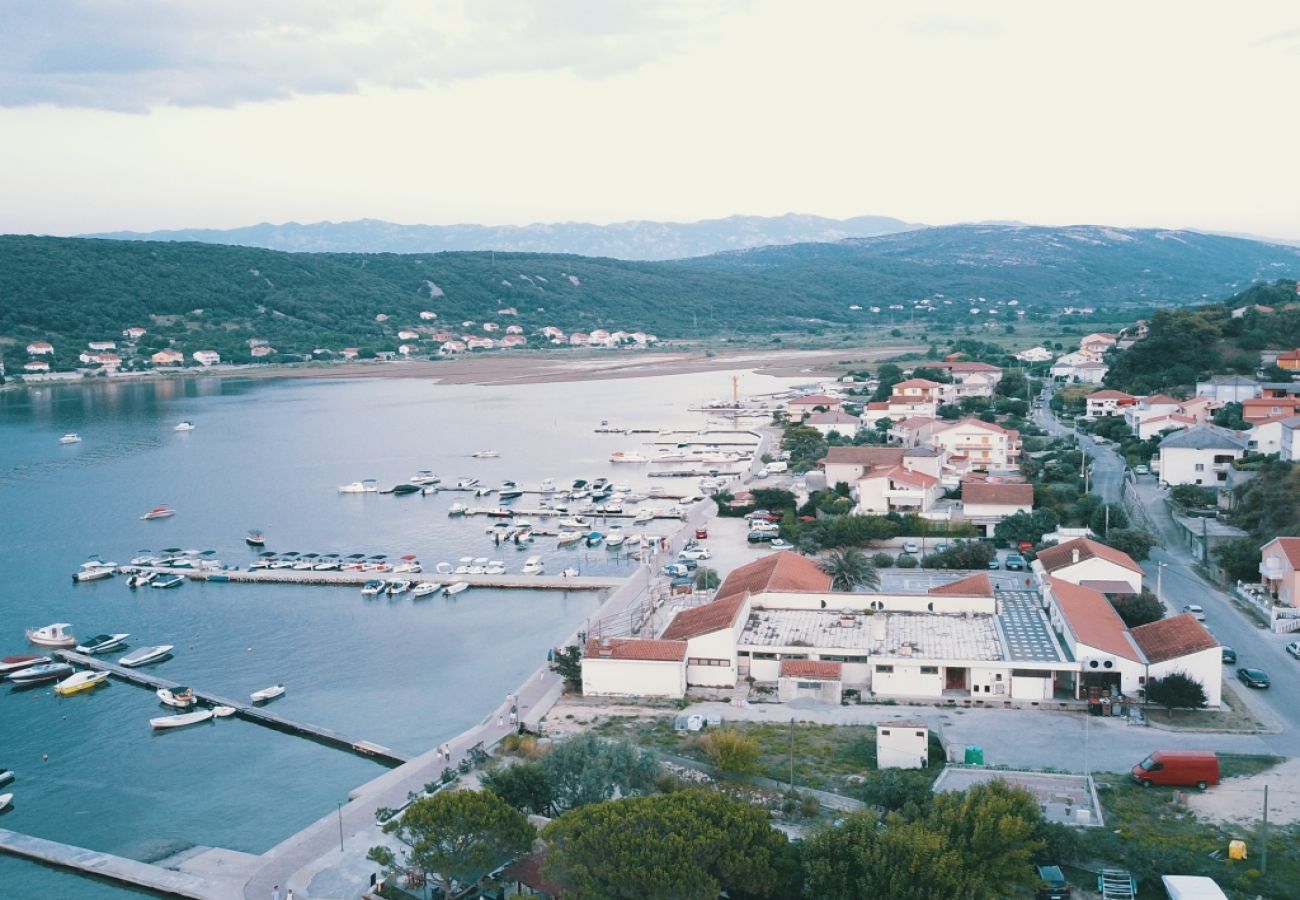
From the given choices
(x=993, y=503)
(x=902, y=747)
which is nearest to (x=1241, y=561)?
(x=993, y=503)

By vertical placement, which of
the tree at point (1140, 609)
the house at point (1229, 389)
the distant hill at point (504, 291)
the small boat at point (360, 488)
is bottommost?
the small boat at point (360, 488)

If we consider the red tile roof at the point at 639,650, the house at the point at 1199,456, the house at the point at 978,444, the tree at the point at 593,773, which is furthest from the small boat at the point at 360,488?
the tree at the point at 593,773

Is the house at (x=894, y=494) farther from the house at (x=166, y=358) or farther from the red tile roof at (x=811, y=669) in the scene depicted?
the house at (x=166, y=358)

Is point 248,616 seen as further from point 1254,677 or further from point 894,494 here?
point 1254,677

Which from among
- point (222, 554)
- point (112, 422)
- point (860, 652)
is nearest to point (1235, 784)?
point (860, 652)

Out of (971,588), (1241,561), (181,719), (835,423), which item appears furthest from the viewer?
(835,423)

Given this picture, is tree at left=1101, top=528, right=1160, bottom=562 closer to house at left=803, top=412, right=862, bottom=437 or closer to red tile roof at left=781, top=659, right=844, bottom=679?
red tile roof at left=781, top=659, right=844, bottom=679
